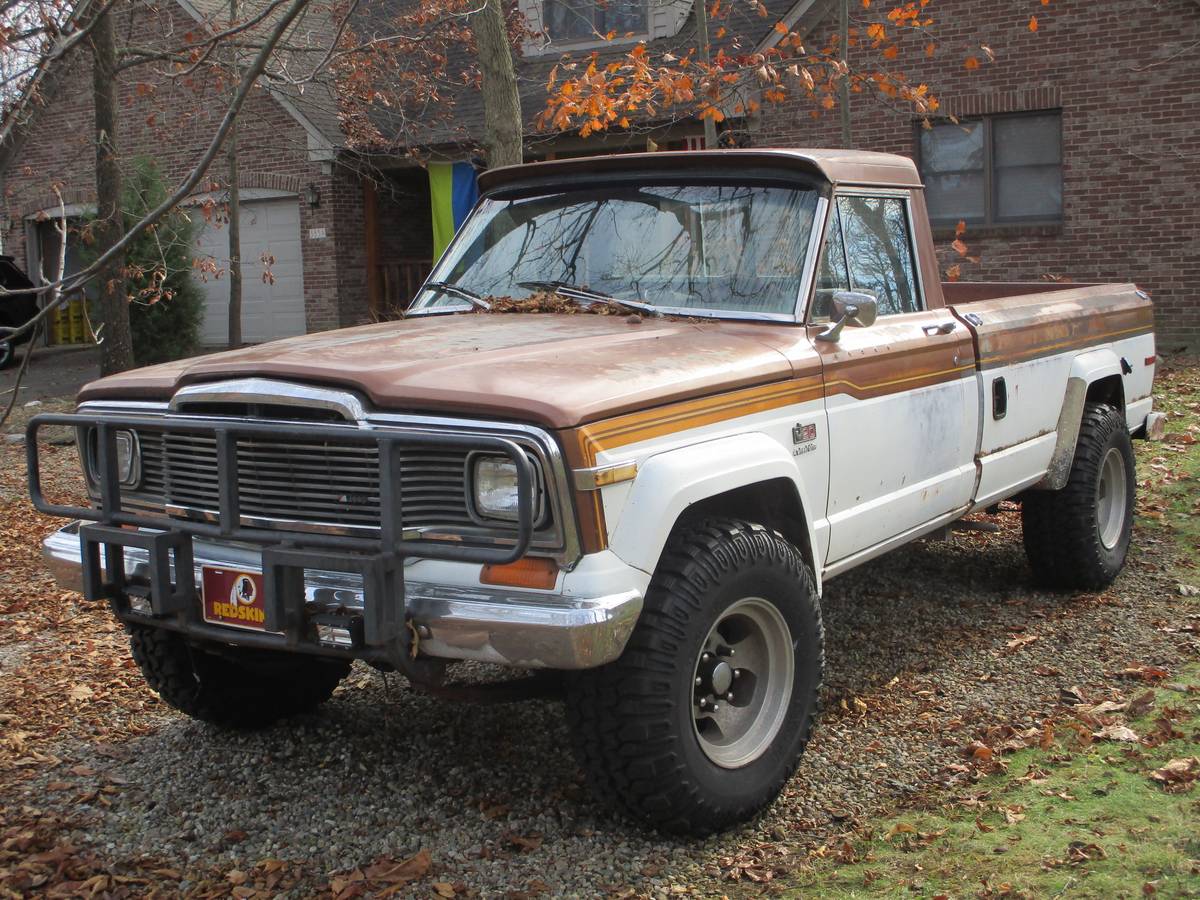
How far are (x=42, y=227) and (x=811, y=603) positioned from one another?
22047 millimetres

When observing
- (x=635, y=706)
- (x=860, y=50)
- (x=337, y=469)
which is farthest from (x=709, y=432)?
(x=860, y=50)

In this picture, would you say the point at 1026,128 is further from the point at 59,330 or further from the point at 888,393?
the point at 59,330

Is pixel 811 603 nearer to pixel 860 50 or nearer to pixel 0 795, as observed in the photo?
pixel 0 795

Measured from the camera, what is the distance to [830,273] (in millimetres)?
4637

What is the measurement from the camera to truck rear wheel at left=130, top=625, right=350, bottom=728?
14.4ft

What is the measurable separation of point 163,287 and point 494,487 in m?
15.3

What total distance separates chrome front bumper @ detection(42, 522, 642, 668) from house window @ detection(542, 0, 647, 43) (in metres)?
13.7

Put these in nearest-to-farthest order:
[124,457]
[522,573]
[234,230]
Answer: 1. [522,573]
2. [124,457]
3. [234,230]

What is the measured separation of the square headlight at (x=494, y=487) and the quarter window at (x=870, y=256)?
161 cm

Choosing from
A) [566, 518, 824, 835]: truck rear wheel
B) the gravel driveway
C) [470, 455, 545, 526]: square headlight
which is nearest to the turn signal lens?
[470, 455, 545, 526]: square headlight

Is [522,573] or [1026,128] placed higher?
[1026,128]

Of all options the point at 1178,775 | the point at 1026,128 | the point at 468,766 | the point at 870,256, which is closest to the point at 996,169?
the point at 1026,128

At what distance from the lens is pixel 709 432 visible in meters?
3.75

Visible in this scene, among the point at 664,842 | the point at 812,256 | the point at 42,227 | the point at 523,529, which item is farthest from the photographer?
the point at 42,227
